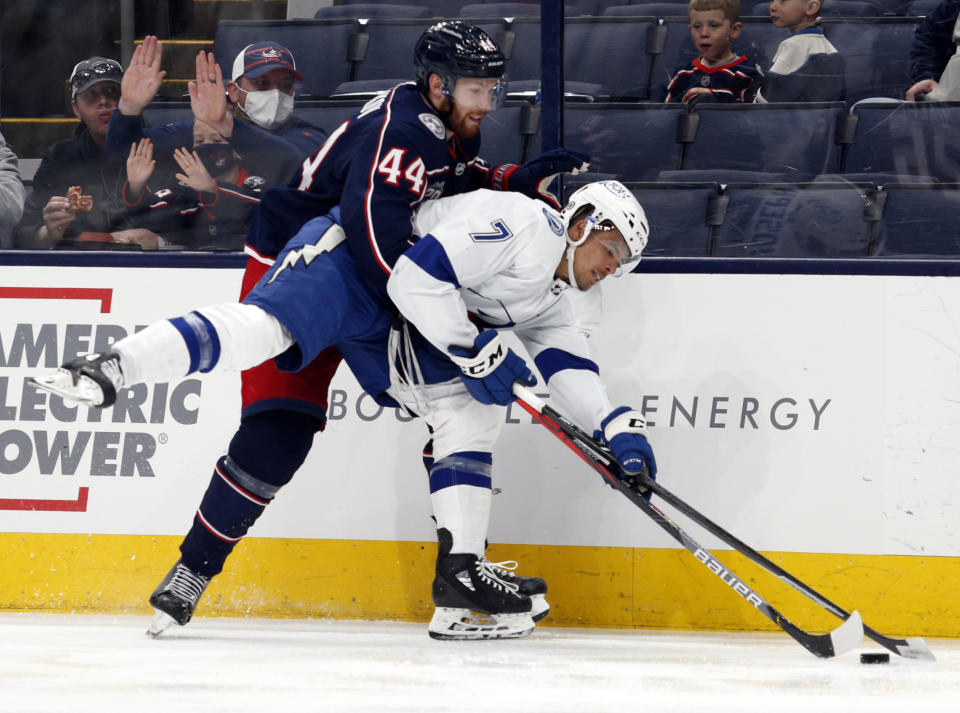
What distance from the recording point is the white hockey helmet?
2.31 meters

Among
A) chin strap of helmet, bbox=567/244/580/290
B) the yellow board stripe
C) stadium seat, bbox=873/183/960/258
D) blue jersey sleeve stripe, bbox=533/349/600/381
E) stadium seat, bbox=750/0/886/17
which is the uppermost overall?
stadium seat, bbox=750/0/886/17

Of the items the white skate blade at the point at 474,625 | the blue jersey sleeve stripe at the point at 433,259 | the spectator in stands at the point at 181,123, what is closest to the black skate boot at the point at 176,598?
the white skate blade at the point at 474,625

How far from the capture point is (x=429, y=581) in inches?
104

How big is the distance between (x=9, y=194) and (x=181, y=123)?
455 millimetres

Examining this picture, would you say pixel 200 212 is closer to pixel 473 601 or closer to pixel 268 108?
pixel 268 108

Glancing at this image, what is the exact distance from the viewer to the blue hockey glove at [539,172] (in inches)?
97.0

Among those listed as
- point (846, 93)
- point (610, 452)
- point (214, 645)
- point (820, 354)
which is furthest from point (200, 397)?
point (846, 93)

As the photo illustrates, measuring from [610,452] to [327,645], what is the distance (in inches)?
26.5

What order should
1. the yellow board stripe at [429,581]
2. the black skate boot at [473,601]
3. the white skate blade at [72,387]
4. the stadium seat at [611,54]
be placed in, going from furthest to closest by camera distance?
the stadium seat at [611,54] → the yellow board stripe at [429,581] → the black skate boot at [473,601] → the white skate blade at [72,387]

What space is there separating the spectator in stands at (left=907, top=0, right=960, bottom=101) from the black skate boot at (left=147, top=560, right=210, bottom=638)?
1898mm

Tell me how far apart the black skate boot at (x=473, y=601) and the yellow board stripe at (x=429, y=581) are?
32 centimetres

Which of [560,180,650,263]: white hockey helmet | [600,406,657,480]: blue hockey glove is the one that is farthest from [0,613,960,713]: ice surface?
[560,180,650,263]: white hockey helmet

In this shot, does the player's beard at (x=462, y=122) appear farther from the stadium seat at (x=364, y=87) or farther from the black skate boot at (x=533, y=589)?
the black skate boot at (x=533, y=589)

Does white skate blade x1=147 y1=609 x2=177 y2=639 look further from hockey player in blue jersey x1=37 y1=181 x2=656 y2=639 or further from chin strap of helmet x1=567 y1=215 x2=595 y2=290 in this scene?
chin strap of helmet x1=567 y1=215 x2=595 y2=290
